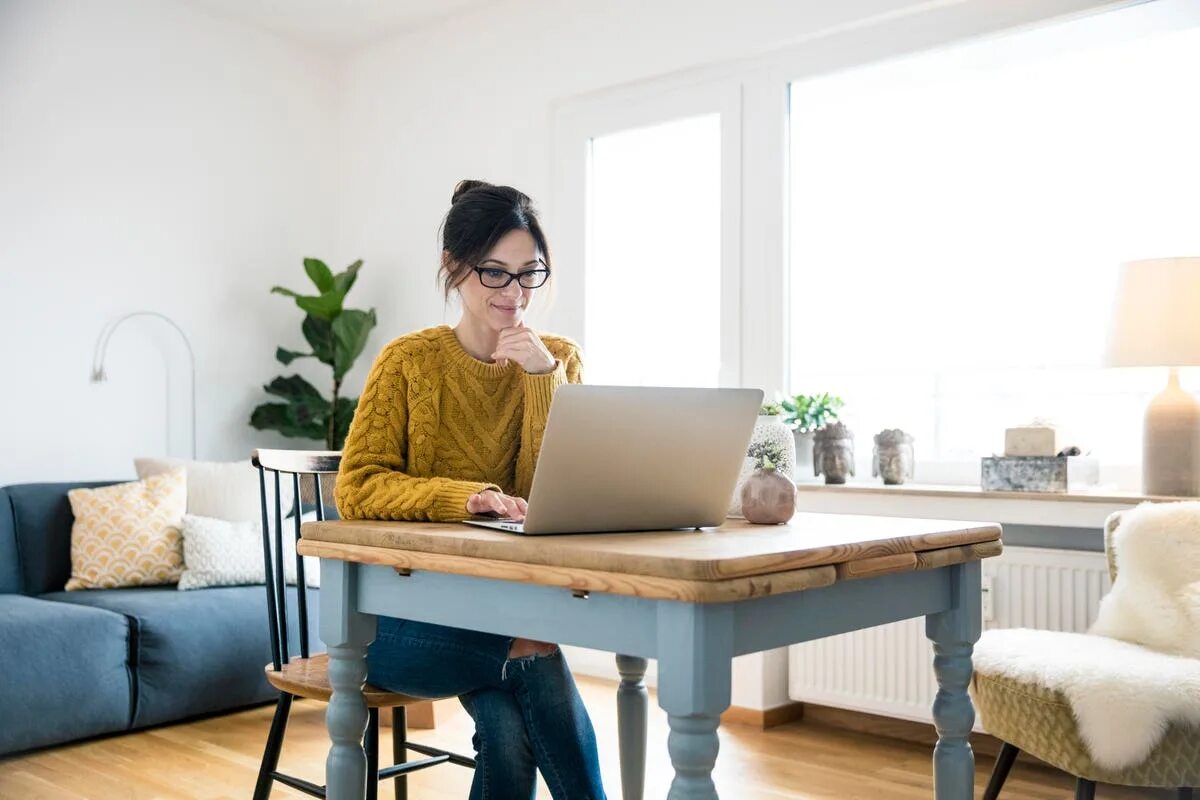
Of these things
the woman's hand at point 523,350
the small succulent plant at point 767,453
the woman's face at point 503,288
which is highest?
the woman's face at point 503,288

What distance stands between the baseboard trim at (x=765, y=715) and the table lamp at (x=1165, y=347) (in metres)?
1.27

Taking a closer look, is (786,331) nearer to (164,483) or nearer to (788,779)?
(788,779)

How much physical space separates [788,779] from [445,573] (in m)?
1.69

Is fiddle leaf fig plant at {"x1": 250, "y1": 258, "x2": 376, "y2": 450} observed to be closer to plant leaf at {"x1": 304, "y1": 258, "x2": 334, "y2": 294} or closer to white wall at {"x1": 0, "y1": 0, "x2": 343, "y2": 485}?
plant leaf at {"x1": 304, "y1": 258, "x2": 334, "y2": 294}

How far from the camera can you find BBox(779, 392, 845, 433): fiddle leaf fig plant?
324 centimetres

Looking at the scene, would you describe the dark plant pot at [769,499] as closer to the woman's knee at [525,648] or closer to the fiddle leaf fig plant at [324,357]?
the woman's knee at [525,648]

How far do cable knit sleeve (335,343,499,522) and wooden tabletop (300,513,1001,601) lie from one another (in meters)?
0.04

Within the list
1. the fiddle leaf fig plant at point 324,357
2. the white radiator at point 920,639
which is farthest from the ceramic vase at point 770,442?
the fiddle leaf fig plant at point 324,357

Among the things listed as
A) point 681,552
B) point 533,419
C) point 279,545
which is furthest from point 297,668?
point 681,552

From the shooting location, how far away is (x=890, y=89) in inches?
134

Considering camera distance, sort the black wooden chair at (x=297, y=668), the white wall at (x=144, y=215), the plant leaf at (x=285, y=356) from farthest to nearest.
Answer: the plant leaf at (x=285, y=356) < the white wall at (x=144, y=215) < the black wooden chair at (x=297, y=668)

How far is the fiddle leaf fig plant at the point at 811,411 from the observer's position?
3.24 m

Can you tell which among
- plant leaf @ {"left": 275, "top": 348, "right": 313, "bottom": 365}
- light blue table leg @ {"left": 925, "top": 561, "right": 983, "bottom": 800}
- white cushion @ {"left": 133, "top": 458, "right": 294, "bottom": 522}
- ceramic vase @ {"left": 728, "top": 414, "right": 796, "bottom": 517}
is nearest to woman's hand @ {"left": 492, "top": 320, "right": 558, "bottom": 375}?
ceramic vase @ {"left": 728, "top": 414, "right": 796, "bottom": 517}

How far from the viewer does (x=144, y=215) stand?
4.25 meters
